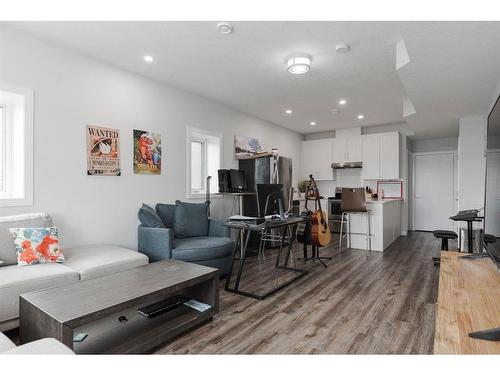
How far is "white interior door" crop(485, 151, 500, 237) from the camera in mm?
1485

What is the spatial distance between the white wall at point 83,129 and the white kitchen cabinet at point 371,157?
163 inches

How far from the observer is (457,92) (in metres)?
3.39

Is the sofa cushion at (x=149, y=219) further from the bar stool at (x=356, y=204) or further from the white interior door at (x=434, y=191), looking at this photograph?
the white interior door at (x=434, y=191)

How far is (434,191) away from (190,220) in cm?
589

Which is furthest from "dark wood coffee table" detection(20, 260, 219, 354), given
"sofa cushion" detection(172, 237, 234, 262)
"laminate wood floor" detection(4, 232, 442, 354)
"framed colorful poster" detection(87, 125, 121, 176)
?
"framed colorful poster" detection(87, 125, 121, 176)

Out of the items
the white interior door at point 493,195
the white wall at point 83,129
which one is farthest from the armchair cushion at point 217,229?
the white interior door at point 493,195

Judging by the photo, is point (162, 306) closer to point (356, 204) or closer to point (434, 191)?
point (356, 204)

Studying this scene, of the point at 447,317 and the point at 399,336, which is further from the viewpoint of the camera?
the point at 399,336

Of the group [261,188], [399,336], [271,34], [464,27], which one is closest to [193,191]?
[261,188]

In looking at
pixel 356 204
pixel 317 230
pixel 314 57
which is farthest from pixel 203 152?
pixel 356 204

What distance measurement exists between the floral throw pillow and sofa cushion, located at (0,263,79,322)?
7cm

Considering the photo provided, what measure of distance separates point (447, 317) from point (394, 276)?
2494mm

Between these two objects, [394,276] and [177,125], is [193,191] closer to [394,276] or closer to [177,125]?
[177,125]

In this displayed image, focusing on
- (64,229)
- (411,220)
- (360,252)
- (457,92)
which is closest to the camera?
(64,229)
